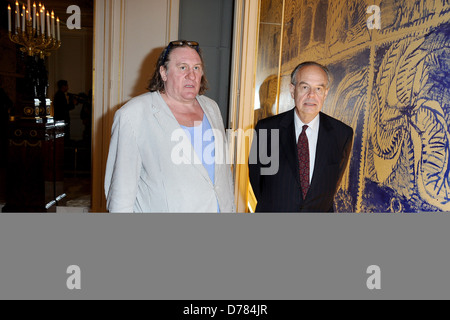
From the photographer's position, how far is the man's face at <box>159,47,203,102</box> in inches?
56.2

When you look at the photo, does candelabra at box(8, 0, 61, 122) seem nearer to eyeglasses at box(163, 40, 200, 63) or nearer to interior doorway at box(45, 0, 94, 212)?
eyeglasses at box(163, 40, 200, 63)

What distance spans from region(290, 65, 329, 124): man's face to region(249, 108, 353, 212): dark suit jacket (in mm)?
61

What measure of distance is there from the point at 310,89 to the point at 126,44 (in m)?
2.07

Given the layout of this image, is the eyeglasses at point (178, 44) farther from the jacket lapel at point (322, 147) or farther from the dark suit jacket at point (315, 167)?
the jacket lapel at point (322, 147)

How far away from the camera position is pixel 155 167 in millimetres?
1397

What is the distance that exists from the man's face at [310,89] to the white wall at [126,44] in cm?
182

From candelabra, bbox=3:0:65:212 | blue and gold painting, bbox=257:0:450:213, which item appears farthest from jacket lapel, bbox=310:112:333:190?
candelabra, bbox=3:0:65:212

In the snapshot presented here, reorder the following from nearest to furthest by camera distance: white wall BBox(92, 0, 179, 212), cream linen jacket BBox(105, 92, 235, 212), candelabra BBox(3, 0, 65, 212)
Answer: cream linen jacket BBox(105, 92, 235, 212)
white wall BBox(92, 0, 179, 212)
candelabra BBox(3, 0, 65, 212)

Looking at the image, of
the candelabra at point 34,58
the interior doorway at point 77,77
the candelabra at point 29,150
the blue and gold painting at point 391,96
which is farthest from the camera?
the interior doorway at point 77,77

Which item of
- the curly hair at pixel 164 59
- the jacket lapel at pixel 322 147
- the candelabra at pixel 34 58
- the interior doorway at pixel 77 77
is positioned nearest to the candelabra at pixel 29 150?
the candelabra at pixel 34 58

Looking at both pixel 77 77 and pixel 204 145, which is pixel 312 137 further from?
pixel 77 77

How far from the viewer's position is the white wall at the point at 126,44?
3.03 m

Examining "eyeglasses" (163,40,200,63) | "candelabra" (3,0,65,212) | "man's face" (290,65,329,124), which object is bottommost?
"candelabra" (3,0,65,212)

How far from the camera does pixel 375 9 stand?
4.57 ft
